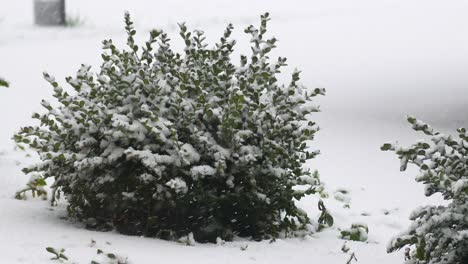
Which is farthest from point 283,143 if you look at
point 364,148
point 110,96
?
point 364,148

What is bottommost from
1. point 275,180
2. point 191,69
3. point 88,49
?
point 275,180

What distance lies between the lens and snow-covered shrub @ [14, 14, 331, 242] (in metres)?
3.71

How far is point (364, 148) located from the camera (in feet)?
22.6

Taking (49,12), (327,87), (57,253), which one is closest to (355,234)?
(57,253)

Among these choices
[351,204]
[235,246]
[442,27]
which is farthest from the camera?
[442,27]

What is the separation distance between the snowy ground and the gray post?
26cm

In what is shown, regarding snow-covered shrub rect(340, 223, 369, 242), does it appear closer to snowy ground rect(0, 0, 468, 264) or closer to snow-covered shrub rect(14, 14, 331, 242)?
snowy ground rect(0, 0, 468, 264)

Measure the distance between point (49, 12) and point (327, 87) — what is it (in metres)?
6.79

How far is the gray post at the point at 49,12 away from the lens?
1388 cm

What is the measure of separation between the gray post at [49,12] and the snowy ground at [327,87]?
10.4 inches

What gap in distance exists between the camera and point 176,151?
3.72m

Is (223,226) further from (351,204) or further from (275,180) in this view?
(351,204)

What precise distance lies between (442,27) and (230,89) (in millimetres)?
9152

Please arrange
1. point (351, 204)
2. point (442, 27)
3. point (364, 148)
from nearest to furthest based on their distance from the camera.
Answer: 1. point (351, 204)
2. point (364, 148)
3. point (442, 27)
